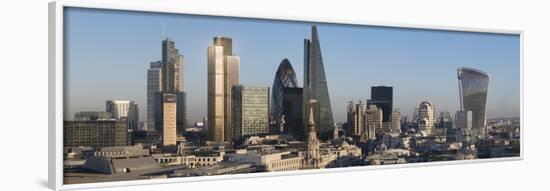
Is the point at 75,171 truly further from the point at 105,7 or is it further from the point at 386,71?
the point at 386,71

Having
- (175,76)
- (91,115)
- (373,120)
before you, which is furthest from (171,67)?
(373,120)

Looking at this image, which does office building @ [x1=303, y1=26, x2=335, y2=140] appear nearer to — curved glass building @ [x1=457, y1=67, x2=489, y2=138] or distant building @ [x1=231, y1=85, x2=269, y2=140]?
distant building @ [x1=231, y1=85, x2=269, y2=140]

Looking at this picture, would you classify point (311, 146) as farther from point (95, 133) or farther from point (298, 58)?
point (95, 133)

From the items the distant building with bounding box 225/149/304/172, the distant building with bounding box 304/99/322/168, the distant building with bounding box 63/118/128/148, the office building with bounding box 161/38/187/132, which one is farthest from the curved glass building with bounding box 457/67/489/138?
the distant building with bounding box 63/118/128/148

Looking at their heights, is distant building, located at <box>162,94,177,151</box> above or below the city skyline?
below

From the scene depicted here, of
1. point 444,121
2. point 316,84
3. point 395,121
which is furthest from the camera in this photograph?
point 444,121

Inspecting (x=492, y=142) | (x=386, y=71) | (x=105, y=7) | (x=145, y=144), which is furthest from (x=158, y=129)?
(x=492, y=142)
